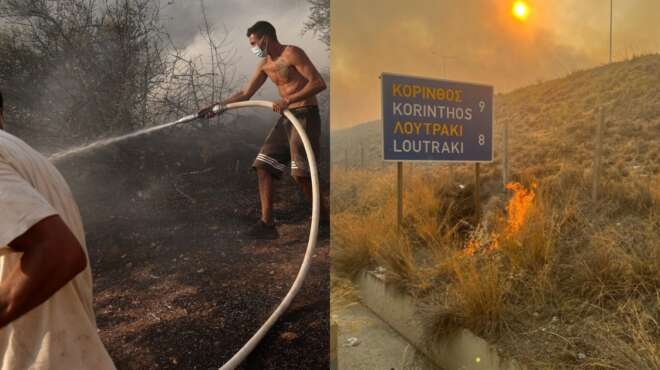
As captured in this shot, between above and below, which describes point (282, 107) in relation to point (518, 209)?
above

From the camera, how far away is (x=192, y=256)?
2125mm

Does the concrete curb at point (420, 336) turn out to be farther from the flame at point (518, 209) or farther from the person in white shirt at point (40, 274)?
the person in white shirt at point (40, 274)

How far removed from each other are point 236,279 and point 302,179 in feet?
1.84

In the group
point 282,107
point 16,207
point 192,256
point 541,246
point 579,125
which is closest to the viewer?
point 16,207

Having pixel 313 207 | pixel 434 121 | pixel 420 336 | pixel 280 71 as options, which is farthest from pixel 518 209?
pixel 280 71

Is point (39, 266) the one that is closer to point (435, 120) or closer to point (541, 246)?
point (541, 246)

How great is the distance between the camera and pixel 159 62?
6.91 ft

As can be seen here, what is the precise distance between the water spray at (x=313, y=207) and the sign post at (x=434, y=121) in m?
2.02

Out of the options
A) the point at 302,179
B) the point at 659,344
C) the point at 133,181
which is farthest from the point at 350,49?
the point at 659,344

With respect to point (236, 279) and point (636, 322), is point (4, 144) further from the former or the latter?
point (636, 322)

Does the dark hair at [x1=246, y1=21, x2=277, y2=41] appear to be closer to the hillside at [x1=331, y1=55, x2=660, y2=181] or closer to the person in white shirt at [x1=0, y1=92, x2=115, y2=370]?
the person in white shirt at [x1=0, y1=92, x2=115, y2=370]

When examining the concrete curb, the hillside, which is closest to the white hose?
the concrete curb

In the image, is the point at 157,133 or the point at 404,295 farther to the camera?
the point at 404,295

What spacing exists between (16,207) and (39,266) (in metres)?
0.13
